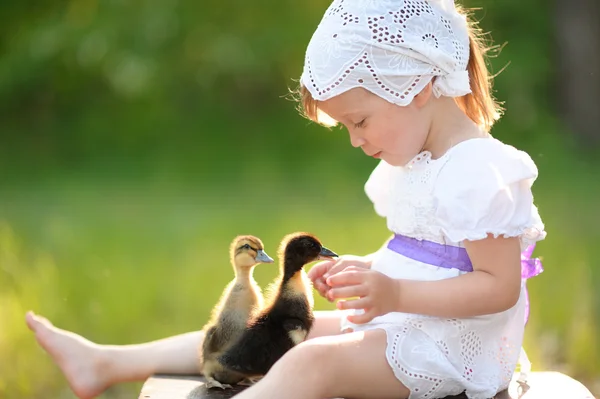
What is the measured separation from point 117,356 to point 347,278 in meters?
1.02

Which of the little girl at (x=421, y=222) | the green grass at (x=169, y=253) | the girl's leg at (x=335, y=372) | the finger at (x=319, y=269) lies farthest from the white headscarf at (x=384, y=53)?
the green grass at (x=169, y=253)

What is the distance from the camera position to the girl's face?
8.55ft

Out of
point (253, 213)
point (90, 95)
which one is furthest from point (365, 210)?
point (90, 95)

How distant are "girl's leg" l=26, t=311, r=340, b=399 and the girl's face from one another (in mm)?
573

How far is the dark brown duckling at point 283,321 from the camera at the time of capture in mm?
2559

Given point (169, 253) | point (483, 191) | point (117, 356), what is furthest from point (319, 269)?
point (169, 253)

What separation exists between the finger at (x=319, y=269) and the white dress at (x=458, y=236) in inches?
6.2

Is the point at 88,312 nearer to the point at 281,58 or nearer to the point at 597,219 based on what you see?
the point at 597,219

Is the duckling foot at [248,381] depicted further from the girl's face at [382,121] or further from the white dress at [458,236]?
the girl's face at [382,121]

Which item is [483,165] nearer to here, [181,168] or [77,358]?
[77,358]

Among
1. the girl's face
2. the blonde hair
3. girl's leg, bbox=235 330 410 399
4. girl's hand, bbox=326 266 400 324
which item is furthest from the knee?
the blonde hair

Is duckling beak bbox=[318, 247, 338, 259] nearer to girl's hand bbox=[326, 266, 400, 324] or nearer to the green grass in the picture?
girl's hand bbox=[326, 266, 400, 324]

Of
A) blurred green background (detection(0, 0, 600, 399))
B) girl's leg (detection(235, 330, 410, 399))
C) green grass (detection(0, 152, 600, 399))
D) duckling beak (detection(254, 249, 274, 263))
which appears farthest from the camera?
blurred green background (detection(0, 0, 600, 399))

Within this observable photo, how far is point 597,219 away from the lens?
664cm
